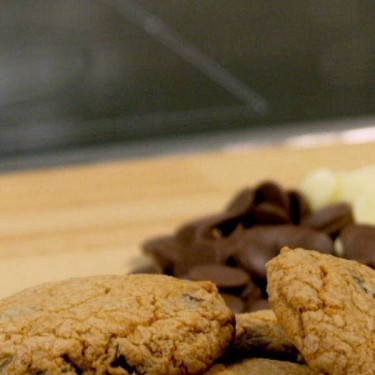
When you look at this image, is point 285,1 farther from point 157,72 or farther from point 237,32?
point 157,72

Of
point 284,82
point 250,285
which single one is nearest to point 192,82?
point 284,82

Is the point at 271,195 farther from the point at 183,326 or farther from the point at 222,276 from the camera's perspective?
the point at 183,326

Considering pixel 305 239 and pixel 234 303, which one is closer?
pixel 234 303

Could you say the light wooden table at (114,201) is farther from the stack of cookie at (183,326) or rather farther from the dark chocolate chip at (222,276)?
the stack of cookie at (183,326)

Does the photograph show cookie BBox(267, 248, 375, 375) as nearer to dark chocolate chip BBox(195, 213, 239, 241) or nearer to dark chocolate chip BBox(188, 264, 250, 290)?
dark chocolate chip BBox(188, 264, 250, 290)

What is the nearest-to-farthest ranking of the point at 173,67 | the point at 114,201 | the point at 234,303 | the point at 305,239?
the point at 234,303 → the point at 305,239 → the point at 114,201 → the point at 173,67

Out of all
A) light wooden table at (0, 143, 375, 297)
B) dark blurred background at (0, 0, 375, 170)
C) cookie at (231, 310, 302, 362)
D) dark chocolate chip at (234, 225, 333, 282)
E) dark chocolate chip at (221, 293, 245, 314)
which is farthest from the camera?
dark blurred background at (0, 0, 375, 170)

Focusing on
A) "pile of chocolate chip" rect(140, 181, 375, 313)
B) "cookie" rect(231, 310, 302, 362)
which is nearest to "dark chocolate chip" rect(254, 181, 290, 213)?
"pile of chocolate chip" rect(140, 181, 375, 313)

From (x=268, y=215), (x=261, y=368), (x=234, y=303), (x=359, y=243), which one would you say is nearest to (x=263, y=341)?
(x=261, y=368)
